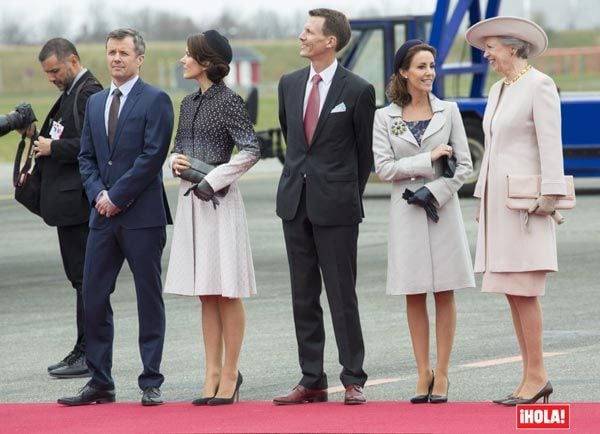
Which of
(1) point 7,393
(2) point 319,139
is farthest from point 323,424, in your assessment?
(1) point 7,393

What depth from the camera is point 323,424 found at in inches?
A: 286

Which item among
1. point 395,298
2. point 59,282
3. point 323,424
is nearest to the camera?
point 323,424

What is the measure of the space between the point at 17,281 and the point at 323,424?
766cm

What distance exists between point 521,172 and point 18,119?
3.22m

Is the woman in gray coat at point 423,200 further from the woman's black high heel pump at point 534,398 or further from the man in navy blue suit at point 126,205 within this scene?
the man in navy blue suit at point 126,205

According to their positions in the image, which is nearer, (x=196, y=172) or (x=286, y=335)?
(x=196, y=172)

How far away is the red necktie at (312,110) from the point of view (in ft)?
26.1

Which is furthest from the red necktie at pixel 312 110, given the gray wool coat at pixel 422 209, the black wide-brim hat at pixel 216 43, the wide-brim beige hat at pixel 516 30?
the wide-brim beige hat at pixel 516 30

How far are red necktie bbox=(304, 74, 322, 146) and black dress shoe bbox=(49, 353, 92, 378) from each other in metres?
2.28

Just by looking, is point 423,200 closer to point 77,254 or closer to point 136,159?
point 136,159

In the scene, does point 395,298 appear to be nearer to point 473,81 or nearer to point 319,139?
point 319,139

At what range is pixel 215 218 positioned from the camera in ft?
26.5

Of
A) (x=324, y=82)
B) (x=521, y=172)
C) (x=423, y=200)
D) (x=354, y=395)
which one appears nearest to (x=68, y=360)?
(x=354, y=395)

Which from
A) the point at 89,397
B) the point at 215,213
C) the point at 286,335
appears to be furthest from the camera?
the point at 286,335
